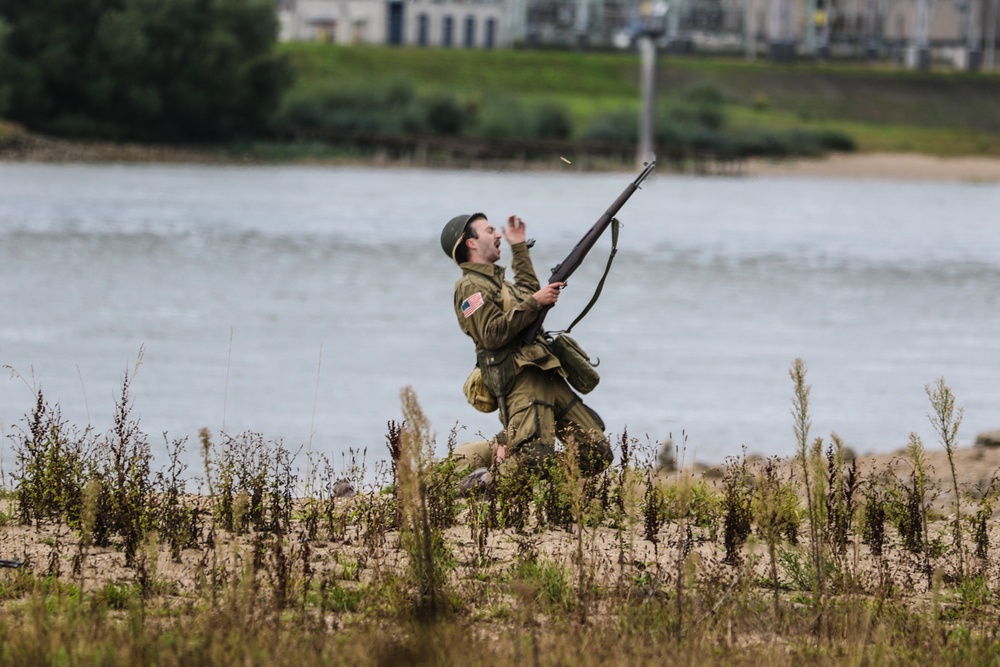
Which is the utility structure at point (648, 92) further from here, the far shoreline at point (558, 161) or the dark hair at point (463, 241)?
the dark hair at point (463, 241)

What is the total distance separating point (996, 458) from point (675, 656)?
6277mm

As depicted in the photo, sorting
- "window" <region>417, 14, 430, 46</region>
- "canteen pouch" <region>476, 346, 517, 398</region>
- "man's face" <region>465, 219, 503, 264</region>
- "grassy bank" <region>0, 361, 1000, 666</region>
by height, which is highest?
"window" <region>417, 14, 430, 46</region>

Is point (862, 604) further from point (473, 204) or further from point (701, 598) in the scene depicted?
point (473, 204)

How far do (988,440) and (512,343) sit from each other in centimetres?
495

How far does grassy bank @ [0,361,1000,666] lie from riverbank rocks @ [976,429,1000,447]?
368cm

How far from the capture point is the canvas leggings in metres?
7.47

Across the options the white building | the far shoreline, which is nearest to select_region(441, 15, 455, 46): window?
the white building

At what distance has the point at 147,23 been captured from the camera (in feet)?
227

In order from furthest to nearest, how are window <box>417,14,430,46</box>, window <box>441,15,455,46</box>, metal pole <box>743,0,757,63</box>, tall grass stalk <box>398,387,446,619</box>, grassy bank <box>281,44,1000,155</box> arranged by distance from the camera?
window <box>441,15,455,46</box>, metal pole <box>743,0,757,63</box>, window <box>417,14,430,46</box>, grassy bank <box>281,44,1000,155</box>, tall grass stalk <box>398,387,446,619</box>

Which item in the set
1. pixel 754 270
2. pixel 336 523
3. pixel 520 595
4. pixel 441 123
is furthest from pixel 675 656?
pixel 441 123

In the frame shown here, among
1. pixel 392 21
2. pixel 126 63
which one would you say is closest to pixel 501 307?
pixel 126 63

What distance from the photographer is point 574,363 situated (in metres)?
7.66

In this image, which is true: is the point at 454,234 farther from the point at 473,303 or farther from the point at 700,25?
the point at 700,25

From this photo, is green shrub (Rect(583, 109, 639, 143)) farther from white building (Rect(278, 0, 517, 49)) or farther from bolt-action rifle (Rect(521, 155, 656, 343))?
bolt-action rifle (Rect(521, 155, 656, 343))
